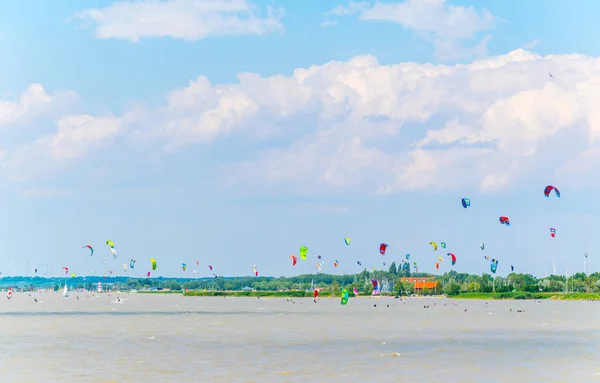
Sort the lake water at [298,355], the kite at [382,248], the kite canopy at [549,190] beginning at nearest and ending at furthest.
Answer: the lake water at [298,355]
the kite canopy at [549,190]
the kite at [382,248]

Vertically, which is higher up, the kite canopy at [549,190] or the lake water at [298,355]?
the kite canopy at [549,190]

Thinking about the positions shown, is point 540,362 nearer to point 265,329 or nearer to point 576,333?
point 576,333

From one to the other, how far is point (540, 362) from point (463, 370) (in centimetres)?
540

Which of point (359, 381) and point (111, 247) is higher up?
point (111, 247)

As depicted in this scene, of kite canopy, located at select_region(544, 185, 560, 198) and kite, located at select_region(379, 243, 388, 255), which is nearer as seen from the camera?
kite canopy, located at select_region(544, 185, 560, 198)

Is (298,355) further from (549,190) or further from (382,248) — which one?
(382,248)

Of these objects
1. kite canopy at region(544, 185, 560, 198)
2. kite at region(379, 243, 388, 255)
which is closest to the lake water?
kite canopy at region(544, 185, 560, 198)

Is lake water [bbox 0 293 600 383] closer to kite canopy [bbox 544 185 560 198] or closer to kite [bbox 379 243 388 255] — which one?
kite canopy [bbox 544 185 560 198]

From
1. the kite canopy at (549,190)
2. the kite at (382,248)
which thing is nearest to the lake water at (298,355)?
the kite canopy at (549,190)

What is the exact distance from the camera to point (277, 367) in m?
36.5

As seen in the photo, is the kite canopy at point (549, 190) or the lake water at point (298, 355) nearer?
the lake water at point (298, 355)

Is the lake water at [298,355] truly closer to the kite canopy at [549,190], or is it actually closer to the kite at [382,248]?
the kite canopy at [549,190]

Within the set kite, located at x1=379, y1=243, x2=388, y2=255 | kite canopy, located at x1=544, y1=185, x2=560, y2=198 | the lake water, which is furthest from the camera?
kite, located at x1=379, y1=243, x2=388, y2=255

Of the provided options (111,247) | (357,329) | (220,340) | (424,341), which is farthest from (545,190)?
(111,247)
